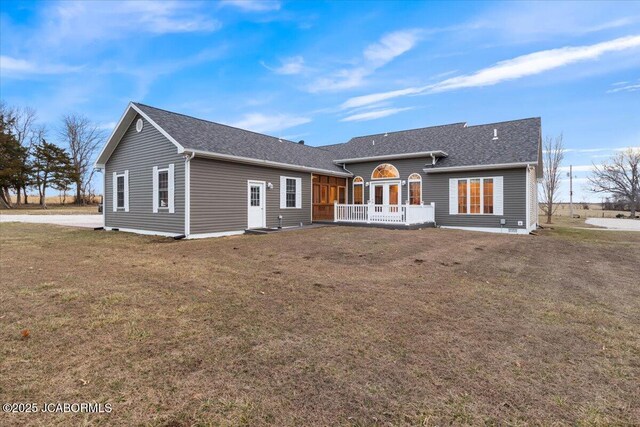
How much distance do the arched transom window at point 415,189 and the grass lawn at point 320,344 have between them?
35.1 feet

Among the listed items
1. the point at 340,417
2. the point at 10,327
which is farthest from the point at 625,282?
the point at 10,327

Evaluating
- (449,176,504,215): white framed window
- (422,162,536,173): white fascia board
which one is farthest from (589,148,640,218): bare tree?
(422,162,536,173): white fascia board

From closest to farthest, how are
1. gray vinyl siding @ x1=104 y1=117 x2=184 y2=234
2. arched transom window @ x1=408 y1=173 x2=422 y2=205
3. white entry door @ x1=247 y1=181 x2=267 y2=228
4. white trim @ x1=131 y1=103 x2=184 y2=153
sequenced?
white trim @ x1=131 y1=103 x2=184 y2=153 → gray vinyl siding @ x1=104 y1=117 x2=184 y2=234 → white entry door @ x1=247 y1=181 x2=267 y2=228 → arched transom window @ x1=408 y1=173 x2=422 y2=205

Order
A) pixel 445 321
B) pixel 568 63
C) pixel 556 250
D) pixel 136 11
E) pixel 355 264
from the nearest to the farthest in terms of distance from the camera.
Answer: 1. pixel 445 321
2. pixel 355 264
3. pixel 556 250
4. pixel 136 11
5. pixel 568 63

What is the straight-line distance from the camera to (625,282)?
6328mm

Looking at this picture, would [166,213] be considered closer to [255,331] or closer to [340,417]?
[255,331]

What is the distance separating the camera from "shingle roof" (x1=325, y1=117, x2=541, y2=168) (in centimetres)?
1555

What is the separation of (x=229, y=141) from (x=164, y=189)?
3502mm

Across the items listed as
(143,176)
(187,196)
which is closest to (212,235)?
(187,196)

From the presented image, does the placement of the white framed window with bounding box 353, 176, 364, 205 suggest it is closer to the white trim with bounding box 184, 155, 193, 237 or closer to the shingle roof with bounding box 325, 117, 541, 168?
the shingle roof with bounding box 325, 117, 541, 168

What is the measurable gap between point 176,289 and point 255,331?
2316mm

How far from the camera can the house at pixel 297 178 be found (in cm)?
1270

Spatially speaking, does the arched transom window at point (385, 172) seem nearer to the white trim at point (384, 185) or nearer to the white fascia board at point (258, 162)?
the white trim at point (384, 185)

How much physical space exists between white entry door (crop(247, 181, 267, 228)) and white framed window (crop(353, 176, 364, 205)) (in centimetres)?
687
